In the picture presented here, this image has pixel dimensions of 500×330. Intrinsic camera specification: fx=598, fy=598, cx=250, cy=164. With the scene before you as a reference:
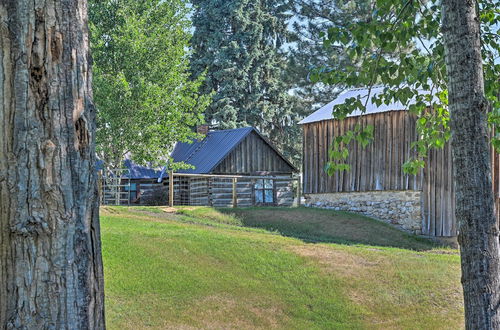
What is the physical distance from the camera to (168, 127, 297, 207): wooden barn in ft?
103

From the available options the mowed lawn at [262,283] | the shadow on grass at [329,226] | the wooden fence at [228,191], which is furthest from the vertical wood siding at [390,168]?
the mowed lawn at [262,283]

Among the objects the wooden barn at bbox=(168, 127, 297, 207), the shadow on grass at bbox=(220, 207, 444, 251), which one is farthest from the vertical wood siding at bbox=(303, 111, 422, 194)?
the wooden barn at bbox=(168, 127, 297, 207)

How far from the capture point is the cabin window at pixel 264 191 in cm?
3328

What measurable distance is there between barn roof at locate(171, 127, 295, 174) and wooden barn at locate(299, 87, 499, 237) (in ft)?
17.1

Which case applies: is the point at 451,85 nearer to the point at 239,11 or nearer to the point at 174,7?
the point at 174,7

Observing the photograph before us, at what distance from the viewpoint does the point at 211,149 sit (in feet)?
112

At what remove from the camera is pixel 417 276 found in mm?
14648

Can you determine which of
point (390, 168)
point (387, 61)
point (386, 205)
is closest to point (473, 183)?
point (387, 61)

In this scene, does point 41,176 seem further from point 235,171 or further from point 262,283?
point 235,171

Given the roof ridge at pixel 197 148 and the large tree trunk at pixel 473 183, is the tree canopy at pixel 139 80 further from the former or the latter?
the large tree trunk at pixel 473 183

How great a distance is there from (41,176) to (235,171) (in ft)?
96.8

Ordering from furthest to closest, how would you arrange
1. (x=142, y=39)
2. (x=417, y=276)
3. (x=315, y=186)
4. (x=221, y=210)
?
(x=142, y=39)
(x=315, y=186)
(x=221, y=210)
(x=417, y=276)

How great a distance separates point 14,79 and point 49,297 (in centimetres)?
119

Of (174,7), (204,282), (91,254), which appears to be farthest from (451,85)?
(174,7)
